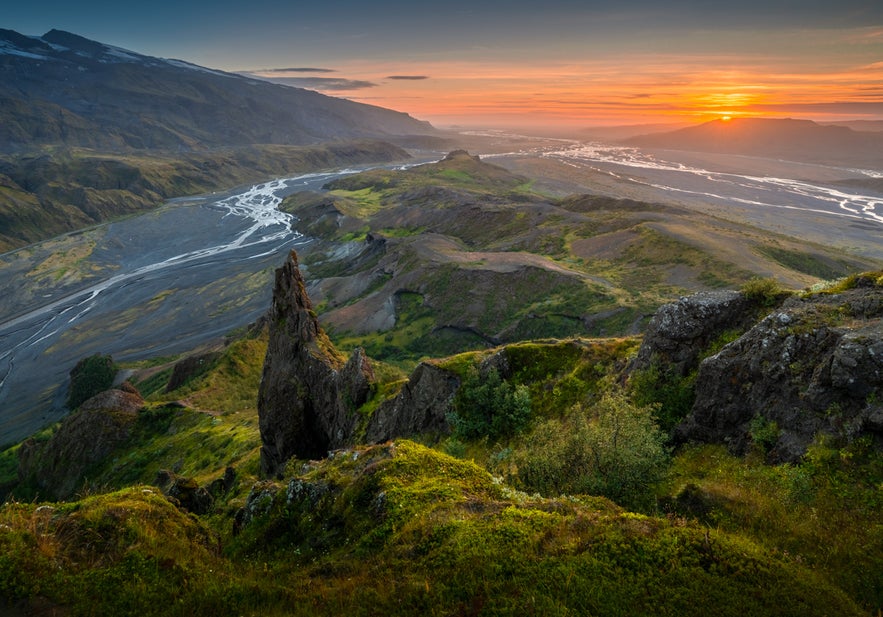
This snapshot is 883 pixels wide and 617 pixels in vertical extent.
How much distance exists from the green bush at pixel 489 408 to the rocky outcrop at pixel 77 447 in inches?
1832

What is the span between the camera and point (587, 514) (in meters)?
9.84

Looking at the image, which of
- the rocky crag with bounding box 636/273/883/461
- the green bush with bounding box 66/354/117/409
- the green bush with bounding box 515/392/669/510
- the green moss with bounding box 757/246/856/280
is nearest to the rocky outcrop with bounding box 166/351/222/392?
the green bush with bounding box 66/354/117/409

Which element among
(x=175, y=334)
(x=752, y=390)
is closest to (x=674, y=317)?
(x=752, y=390)

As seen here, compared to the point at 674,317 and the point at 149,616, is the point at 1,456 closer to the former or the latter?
the point at 149,616

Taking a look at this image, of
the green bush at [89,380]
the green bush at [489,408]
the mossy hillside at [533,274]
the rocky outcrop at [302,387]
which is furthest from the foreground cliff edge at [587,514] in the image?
the green bush at [89,380]

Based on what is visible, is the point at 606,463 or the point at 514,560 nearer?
the point at 514,560

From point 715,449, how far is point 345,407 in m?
24.0

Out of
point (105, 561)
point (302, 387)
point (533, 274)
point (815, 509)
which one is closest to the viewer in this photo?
point (105, 561)

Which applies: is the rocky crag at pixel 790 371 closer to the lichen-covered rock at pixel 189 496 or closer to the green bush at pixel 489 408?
the green bush at pixel 489 408

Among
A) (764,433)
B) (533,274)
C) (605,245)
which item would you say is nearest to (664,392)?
(764,433)

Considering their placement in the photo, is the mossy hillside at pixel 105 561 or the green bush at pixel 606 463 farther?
the green bush at pixel 606 463

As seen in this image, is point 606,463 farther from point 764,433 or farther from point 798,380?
point 798,380

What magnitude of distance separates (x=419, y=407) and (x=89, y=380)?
8232cm

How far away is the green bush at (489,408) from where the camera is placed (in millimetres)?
22828
